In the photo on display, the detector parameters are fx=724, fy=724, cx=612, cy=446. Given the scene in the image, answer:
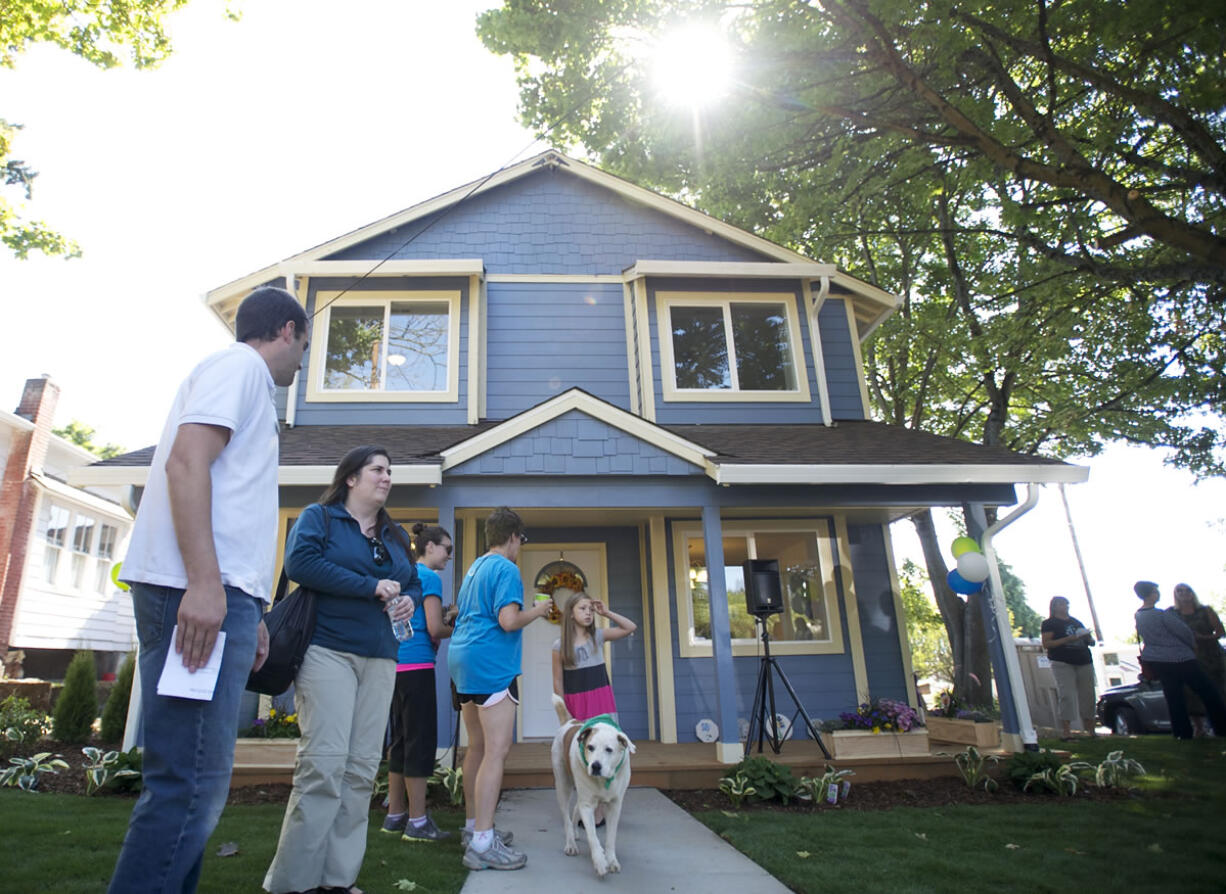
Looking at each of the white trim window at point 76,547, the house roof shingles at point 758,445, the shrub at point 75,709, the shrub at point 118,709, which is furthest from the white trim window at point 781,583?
the white trim window at point 76,547

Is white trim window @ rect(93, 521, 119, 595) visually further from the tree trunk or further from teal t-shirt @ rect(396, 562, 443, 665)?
the tree trunk

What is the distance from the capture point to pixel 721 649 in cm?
695

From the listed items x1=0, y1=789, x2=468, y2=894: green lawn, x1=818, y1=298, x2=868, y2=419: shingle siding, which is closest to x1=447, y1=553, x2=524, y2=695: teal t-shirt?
x1=0, y1=789, x2=468, y2=894: green lawn

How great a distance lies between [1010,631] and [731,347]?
185 inches

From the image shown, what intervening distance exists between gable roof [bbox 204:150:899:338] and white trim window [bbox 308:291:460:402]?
Result: 382 millimetres

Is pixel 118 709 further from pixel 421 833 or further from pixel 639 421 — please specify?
pixel 639 421

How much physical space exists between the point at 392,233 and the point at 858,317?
6964 mm

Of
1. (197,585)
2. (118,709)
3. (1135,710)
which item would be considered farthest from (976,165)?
(118,709)

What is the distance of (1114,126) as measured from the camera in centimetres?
755

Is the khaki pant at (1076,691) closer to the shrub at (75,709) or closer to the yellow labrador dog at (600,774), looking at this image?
the yellow labrador dog at (600,774)

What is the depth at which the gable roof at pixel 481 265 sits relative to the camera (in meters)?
9.36

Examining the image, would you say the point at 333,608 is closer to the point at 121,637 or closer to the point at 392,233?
the point at 392,233

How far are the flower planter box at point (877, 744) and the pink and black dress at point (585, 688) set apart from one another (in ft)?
9.86

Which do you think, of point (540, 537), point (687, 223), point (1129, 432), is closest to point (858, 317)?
point (687, 223)
